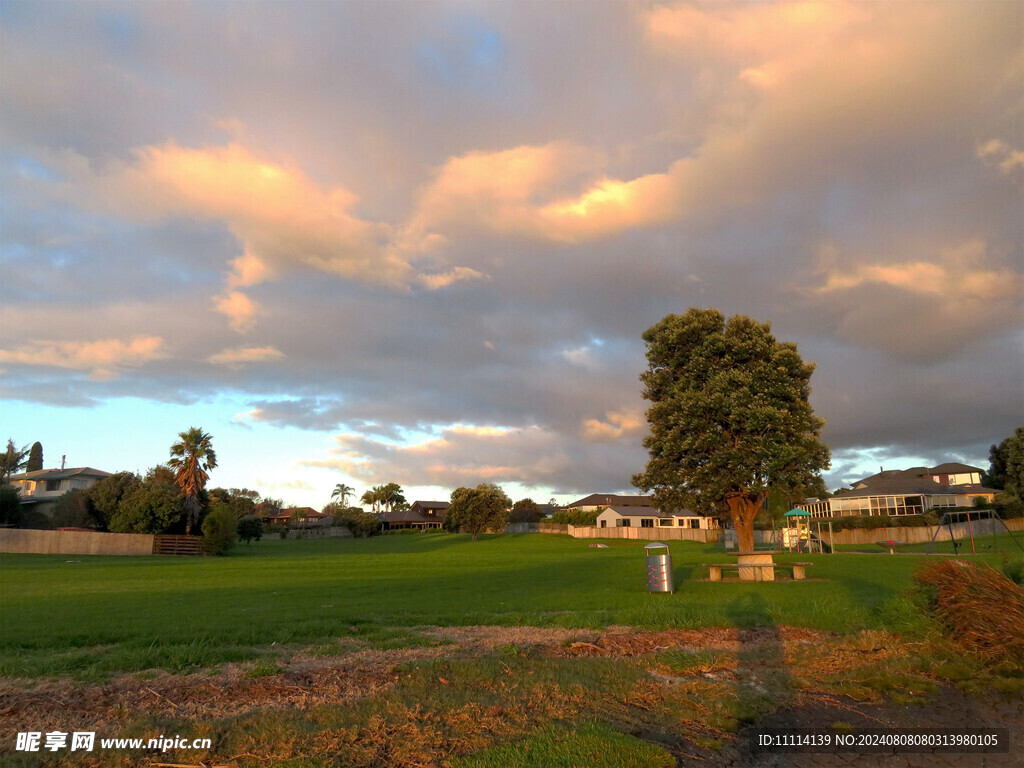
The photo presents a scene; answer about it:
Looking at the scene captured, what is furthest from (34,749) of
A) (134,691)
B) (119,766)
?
(134,691)

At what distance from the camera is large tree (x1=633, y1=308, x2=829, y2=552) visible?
24.8m

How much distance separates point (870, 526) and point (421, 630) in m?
62.0

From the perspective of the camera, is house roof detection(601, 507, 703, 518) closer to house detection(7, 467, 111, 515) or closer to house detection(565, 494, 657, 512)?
house detection(565, 494, 657, 512)

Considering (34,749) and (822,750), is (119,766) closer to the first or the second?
(34,749)

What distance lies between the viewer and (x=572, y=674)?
867 centimetres

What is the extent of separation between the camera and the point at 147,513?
5972 cm

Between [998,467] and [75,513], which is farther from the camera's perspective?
[998,467]

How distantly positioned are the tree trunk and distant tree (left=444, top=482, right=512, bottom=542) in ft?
225

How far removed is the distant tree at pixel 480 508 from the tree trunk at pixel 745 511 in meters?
68.5

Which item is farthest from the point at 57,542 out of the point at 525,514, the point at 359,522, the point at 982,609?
the point at 525,514

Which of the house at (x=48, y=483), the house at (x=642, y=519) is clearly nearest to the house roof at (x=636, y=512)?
the house at (x=642, y=519)

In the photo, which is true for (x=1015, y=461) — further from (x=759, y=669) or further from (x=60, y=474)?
(x=60, y=474)

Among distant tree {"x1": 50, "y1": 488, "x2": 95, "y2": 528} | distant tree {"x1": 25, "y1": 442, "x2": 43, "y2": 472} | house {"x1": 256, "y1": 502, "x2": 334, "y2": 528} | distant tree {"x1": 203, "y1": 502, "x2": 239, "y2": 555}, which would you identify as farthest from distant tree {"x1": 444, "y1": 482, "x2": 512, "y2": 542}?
distant tree {"x1": 25, "y1": 442, "x2": 43, "y2": 472}

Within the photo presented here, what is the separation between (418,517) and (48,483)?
283ft
